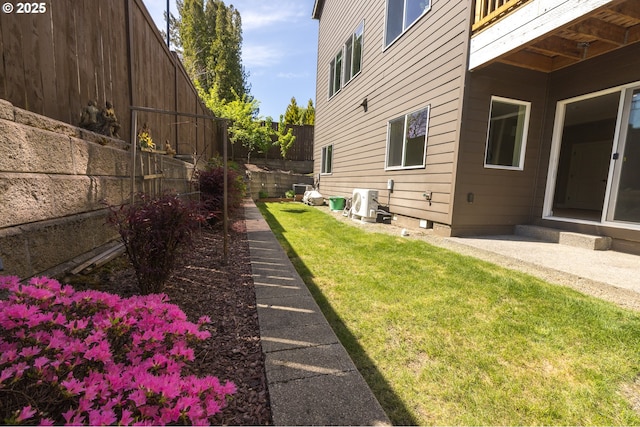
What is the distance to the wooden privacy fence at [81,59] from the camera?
1570 millimetres

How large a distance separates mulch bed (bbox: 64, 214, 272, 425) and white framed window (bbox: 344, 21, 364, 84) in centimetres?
716

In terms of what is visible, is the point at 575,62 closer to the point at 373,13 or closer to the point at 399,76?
the point at 399,76

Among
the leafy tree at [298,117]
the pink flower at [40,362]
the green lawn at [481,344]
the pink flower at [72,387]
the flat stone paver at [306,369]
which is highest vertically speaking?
the leafy tree at [298,117]

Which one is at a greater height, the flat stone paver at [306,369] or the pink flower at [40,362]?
the pink flower at [40,362]

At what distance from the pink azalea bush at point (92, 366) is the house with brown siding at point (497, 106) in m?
4.39

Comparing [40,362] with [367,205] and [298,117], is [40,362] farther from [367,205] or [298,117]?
[298,117]

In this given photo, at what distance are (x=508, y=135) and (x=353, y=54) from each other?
5550mm

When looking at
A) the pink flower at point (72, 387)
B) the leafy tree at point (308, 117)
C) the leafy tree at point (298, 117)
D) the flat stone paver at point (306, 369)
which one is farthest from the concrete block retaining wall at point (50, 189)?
the leafy tree at point (308, 117)

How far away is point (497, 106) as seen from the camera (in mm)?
4676

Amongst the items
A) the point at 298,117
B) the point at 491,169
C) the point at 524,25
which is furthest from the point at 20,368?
the point at 298,117

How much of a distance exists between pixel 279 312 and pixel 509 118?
5.02m

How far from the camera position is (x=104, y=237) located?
235 cm

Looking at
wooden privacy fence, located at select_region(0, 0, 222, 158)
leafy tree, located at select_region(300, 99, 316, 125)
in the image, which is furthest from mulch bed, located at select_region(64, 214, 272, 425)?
leafy tree, located at select_region(300, 99, 316, 125)

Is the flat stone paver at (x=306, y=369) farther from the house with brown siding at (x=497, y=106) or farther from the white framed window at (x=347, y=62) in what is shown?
the white framed window at (x=347, y=62)
